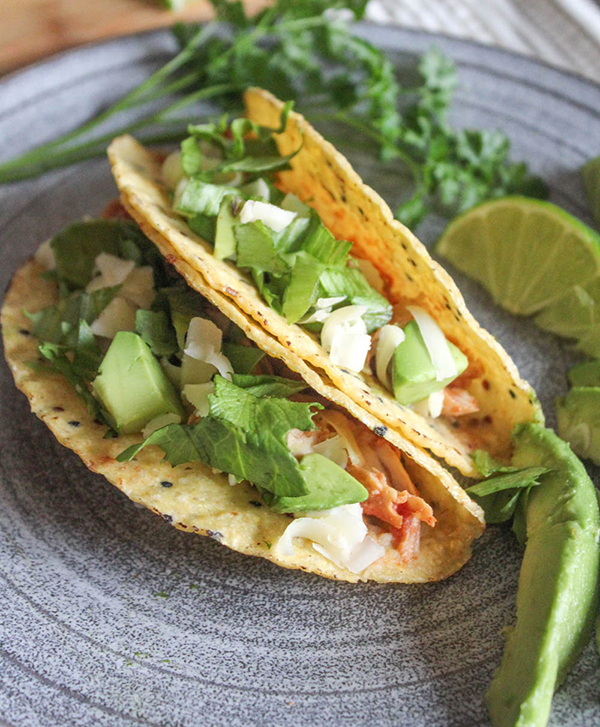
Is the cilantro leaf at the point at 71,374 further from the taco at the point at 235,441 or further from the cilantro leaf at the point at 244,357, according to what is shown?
the cilantro leaf at the point at 244,357

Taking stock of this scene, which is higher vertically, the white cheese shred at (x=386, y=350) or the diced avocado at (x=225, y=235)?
the diced avocado at (x=225, y=235)

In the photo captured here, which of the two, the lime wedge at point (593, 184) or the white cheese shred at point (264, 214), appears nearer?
the white cheese shred at point (264, 214)

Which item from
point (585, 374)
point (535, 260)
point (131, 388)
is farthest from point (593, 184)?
point (131, 388)

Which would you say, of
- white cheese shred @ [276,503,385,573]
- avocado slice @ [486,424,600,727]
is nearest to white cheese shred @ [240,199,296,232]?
white cheese shred @ [276,503,385,573]

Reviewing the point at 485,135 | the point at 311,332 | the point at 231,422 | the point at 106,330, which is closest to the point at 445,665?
the point at 231,422

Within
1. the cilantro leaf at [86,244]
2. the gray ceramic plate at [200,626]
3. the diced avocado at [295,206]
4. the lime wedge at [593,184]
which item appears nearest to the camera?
the gray ceramic plate at [200,626]

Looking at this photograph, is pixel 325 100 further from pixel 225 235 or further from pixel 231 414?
pixel 231 414

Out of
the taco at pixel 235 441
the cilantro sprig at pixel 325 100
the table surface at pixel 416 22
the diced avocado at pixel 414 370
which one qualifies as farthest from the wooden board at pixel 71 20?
the diced avocado at pixel 414 370
